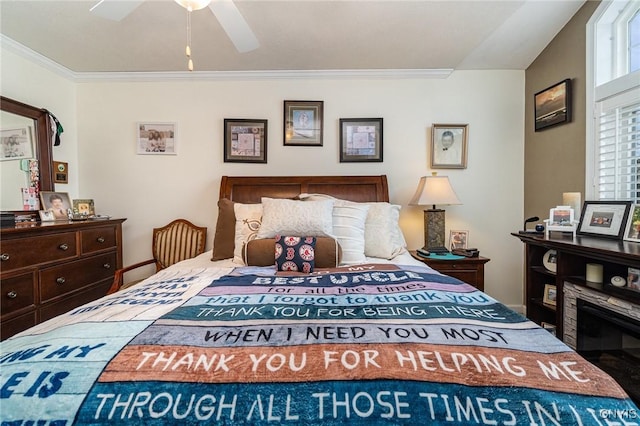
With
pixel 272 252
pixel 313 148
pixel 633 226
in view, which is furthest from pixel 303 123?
pixel 633 226

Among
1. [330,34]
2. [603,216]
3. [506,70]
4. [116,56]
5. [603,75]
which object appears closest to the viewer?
[603,216]

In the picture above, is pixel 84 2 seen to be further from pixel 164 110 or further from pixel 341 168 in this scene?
pixel 341 168

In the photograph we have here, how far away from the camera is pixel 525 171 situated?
9.73 feet

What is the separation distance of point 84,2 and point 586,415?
3316 millimetres

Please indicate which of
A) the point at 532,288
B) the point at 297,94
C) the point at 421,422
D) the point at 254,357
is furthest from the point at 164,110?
the point at 532,288

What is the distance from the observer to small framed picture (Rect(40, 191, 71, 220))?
8.32 feet

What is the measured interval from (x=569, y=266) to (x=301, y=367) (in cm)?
212

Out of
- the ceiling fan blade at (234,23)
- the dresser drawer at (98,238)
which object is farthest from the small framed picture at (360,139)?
the dresser drawer at (98,238)

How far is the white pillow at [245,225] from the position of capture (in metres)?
2.16

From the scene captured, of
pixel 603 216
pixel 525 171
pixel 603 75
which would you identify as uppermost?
pixel 603 75

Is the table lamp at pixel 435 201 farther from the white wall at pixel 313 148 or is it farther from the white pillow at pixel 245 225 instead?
the white pillow at pixel 245 225

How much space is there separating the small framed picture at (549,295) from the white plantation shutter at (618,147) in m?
0.78

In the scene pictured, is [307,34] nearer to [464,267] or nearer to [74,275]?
[464,267]

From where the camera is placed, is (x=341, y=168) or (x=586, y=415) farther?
(x=341, y=168)
